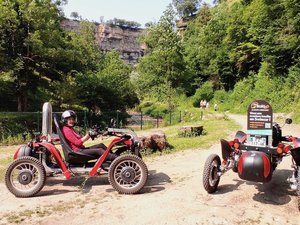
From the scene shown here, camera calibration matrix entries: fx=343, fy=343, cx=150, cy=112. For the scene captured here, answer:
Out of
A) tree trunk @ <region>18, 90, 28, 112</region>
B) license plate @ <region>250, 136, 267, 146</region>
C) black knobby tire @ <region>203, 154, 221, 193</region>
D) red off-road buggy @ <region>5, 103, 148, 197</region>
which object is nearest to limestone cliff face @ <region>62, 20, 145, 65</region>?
tree trunk @ <region>18, 90, 28, 112</region>

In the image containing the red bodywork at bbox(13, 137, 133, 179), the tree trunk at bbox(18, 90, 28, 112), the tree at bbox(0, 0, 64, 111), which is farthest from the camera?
the tree trunk at bbox(18, 90, 28, 112)

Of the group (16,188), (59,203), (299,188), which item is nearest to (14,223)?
(59,203)

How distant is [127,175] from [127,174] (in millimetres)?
19

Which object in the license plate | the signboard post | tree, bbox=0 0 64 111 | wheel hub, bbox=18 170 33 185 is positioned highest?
tree, bbox=0 0 64 111

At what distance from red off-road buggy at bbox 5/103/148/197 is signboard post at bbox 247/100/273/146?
7.01ft

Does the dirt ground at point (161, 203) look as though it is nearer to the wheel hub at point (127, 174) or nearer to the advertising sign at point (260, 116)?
the wheel hub at point (127, 174)

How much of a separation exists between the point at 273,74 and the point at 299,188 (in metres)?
25.5

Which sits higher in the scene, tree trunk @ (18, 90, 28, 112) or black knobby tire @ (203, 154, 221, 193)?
tree trunk @ (18, 90, 28, 112)

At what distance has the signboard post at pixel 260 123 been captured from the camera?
628cm

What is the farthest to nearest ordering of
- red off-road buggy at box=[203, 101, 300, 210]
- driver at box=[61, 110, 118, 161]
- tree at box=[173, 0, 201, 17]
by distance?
tree at box=[173, 0, 201, 17] < driver at box=[61, 110, 118, 161] < red off-road buggy at box=[203, 101, 300, 210]

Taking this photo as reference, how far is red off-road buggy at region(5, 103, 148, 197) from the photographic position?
6.57 m

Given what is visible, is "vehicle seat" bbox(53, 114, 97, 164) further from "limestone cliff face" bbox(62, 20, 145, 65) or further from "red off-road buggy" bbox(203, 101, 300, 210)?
"limestone cliff face" bbox(62, 20, 145, 65)

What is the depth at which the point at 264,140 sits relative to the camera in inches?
247

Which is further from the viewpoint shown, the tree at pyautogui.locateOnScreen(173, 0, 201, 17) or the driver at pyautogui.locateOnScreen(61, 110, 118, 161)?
the tree at pyautogui.locateOnScreen(173, 0, 201, 17)
